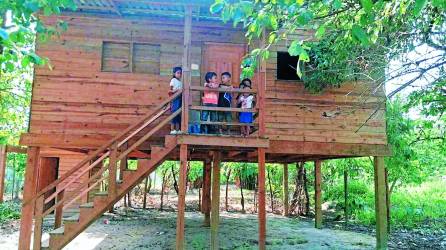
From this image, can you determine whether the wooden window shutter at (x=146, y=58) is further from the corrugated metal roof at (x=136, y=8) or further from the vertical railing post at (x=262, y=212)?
the vertical railing post at (x=262, y=212)

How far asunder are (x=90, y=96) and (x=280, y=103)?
4462 millimetres

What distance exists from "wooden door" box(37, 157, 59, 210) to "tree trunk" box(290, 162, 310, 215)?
10164 millimetres

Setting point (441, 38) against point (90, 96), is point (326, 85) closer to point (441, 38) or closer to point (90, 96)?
point (441, 38)

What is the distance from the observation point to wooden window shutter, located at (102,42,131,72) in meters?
9.50

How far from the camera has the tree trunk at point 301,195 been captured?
1759 centimetres

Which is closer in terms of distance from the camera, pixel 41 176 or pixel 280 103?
pixel 280 103

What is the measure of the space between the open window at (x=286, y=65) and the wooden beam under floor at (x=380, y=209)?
3132mm

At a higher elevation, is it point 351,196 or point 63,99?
point 63,99

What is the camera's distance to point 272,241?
412 inches

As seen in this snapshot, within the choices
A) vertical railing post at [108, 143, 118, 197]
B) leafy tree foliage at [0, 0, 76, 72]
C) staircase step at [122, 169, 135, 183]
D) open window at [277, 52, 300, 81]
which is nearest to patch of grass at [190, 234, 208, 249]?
staircase step at [122, 169, 135, 183]

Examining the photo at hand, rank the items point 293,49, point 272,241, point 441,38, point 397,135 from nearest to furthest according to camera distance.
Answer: point 293,49 < point 441,38 < point 272,241 < point 397,135

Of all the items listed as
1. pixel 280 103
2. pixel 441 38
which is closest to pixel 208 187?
pixel 280 103

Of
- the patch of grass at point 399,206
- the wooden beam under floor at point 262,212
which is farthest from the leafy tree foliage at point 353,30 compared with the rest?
the patch of grass at point 399,206

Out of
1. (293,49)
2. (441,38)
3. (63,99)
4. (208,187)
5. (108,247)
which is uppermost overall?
(441,38)
